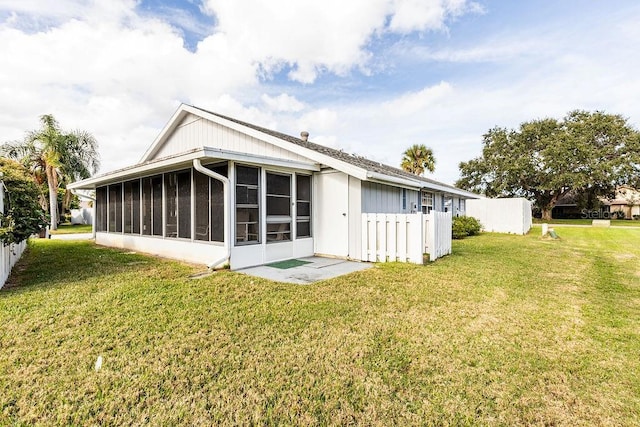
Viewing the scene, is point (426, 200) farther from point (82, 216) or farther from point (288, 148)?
point (82, 216)

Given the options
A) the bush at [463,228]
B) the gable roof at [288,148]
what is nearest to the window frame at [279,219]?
the gable roof at [288,148]

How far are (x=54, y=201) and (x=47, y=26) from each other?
17.2m

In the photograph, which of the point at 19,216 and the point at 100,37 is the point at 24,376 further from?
the point at 100,37

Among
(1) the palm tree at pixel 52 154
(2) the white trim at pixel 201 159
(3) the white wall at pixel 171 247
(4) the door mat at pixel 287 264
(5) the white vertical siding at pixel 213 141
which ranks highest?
(1) the palm tree at pixel 52 154

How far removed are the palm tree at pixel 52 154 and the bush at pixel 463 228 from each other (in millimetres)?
25092

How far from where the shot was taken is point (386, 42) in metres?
12.5

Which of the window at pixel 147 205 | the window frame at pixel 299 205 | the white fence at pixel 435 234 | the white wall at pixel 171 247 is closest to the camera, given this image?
the white wall at pixel 171 247

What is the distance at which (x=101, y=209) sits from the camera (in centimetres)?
1227

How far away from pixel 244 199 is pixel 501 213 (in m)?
17.2

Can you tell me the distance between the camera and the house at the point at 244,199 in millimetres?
6918

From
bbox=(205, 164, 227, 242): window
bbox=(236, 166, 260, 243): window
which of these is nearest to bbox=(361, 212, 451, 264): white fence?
bbox=(236, 166, 260, 243): window

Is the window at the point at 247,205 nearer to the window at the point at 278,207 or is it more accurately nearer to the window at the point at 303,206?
the window at the point at 278,207

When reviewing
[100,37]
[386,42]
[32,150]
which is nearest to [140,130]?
[32,150]

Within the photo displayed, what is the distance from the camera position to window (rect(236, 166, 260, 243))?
6895 mm
